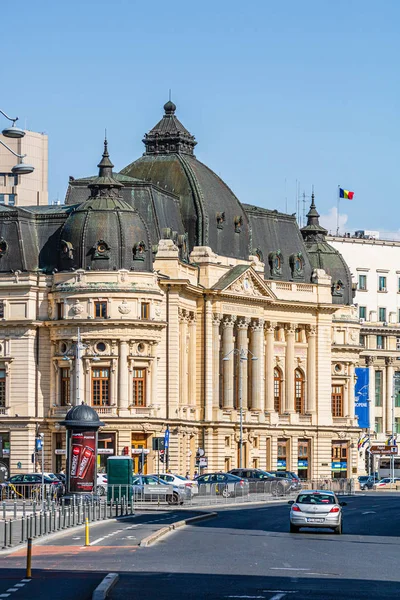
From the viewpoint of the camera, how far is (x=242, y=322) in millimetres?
149000

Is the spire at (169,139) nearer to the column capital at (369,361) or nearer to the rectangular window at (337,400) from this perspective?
the rectangular window at (337,400)

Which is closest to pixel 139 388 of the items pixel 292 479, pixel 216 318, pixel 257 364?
pixel 292 479

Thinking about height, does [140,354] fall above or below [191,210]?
below

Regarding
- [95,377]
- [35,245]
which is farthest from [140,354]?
[35,245]

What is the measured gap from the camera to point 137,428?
12962cm

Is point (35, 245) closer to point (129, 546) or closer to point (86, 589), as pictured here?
point (129, 546)

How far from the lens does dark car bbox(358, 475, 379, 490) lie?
161 m

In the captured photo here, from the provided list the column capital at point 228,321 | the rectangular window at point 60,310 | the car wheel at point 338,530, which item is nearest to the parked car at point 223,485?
the rectangular window at point 60,310

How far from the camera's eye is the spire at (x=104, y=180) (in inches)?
5217

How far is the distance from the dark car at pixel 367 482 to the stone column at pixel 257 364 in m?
16.1

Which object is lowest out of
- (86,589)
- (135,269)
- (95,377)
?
(86,589)

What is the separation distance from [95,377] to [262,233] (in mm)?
34061

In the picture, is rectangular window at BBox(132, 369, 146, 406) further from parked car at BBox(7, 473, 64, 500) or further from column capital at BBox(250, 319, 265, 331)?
parked car at BBox(7, 473, 64, 500)

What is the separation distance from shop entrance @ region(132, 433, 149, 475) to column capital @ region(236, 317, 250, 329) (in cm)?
2087
